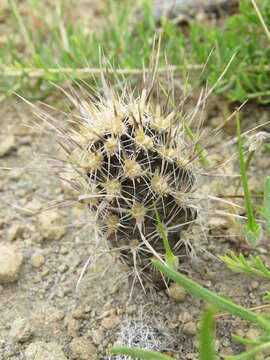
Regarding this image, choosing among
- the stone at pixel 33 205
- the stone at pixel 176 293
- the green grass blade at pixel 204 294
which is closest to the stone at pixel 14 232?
the stone at pixel 33 205

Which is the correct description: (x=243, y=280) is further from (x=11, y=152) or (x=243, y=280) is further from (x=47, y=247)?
(x=11, y=152)

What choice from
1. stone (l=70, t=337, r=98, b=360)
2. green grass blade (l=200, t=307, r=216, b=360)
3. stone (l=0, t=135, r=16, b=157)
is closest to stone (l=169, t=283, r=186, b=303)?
stone (l=70, t=337, r=98, b=360)

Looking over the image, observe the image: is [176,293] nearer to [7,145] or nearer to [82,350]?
[82,350]

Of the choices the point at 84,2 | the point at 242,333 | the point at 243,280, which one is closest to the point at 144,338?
the point at 242,333

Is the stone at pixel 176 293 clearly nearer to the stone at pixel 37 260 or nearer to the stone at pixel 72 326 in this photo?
the stone at pixel 72 326

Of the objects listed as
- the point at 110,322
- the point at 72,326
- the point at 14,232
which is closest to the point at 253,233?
the point at 110,322
